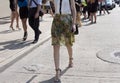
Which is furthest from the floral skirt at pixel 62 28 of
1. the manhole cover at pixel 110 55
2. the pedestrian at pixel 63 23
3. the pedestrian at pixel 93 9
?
the pedestrian at pixel 93 9

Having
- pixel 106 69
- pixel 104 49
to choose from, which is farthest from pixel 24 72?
pixel 104 49

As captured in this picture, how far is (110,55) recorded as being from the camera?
866 centimetres

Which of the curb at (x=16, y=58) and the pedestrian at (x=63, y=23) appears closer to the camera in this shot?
the pedestrian at (x=63, y=23)

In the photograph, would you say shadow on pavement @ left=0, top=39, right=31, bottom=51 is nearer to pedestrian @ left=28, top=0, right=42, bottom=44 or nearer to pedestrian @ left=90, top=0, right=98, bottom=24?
pedestrian @ left=28, top=0, right=42, bottom=44

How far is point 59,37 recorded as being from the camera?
654 centimetres

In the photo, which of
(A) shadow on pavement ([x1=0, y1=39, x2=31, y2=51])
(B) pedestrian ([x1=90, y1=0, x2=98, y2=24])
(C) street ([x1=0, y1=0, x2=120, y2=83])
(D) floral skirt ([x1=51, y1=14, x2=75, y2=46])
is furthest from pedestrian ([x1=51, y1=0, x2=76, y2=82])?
(B) pedestrian ([x1=90, y1=0, x2=98, y2=24])

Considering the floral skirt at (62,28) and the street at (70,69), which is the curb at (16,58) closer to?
the street at (70,69)

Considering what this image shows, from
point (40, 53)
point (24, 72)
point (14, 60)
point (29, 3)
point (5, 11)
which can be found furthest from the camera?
point (5, 11)

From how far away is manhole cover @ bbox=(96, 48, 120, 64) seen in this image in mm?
8141

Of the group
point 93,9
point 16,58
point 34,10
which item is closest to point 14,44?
point 34,10

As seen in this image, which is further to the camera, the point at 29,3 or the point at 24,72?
the point at 29,3

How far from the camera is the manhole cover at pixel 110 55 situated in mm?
8141

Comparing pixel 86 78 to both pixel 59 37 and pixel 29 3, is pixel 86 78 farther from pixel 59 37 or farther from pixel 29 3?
pixel 29 3

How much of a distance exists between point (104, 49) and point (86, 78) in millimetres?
3029
